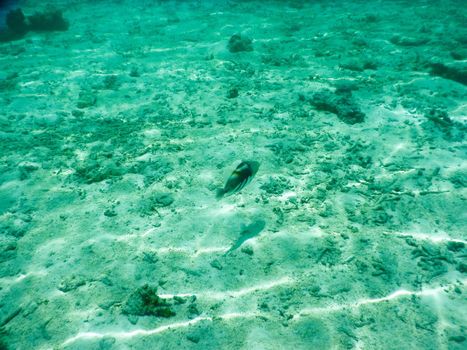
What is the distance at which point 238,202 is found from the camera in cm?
369

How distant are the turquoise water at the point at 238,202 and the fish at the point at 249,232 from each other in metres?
0.02

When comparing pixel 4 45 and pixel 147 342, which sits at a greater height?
pixel 4 45

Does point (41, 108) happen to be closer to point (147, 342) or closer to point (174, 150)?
point (174, 150)

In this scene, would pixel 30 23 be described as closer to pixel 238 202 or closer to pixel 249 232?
pixel 238 202

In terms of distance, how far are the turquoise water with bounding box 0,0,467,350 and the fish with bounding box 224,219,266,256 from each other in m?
0.02

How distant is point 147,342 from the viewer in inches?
97.3

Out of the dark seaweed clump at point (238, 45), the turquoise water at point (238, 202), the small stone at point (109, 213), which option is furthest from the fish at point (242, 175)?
the dark seaweed clump at point (238, 45)

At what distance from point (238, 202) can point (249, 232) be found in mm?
484

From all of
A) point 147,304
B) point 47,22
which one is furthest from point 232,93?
point 47,22

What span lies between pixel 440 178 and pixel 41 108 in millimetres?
7009

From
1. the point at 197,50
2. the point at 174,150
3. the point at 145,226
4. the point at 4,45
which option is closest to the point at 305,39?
the point at 197,50

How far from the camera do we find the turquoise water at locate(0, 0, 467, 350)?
2.60 m

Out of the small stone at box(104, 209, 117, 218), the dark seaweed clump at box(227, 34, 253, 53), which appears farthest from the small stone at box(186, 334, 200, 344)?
the dark seaweed clump at box(227, 34, 253, 53)

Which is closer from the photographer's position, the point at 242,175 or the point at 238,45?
the point at 242,175
